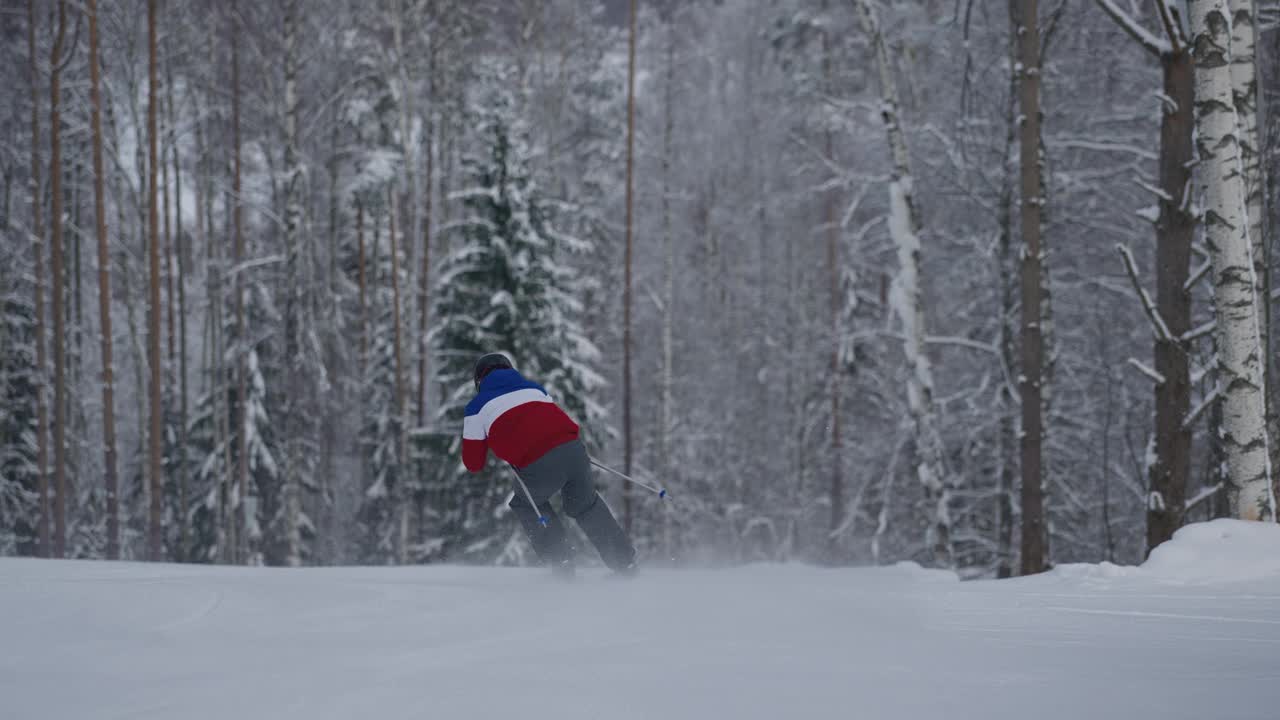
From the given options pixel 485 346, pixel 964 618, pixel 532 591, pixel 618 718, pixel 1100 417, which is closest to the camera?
pixel 618 718

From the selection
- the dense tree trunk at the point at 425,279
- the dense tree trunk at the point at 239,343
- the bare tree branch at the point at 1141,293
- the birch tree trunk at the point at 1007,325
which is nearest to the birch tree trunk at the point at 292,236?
the dense tree trunk at the point at 239,343

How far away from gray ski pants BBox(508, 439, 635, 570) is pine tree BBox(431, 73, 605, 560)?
891 centimetres

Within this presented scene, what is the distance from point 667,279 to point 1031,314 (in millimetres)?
12139

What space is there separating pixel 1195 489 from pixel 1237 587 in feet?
29.9

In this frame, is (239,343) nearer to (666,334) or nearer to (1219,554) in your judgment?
(666,334)

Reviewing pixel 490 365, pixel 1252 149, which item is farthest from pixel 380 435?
pixel 1252 149

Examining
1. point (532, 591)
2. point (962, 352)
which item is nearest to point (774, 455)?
point (962, 352)

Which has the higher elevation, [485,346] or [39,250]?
[39,250]

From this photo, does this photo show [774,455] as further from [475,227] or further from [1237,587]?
[1237,587]

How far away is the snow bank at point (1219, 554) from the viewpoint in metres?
4.02

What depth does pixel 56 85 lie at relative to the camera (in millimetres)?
13359

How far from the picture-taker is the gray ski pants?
5.47 m

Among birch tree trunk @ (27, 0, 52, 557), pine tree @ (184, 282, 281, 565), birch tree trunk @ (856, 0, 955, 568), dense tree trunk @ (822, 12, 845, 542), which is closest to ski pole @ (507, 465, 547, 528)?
birch tree trunk @ (856, 0, 955, 568)

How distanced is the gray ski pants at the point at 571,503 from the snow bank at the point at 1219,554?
312 centimetres
